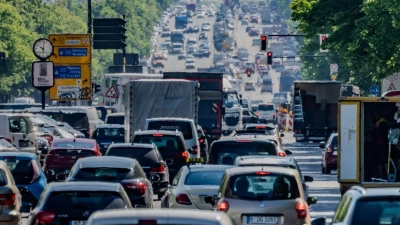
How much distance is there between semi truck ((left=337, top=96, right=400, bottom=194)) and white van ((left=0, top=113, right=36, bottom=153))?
16.3 meters

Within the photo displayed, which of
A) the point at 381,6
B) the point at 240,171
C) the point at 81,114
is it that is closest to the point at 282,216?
the point at 240,171

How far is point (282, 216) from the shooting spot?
18.6 metres

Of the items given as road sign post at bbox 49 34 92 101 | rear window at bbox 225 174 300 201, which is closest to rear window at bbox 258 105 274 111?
road sign post at bbox 49 34 92 101

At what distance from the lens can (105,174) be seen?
2334cm

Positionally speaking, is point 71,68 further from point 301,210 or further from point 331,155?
point 301,210

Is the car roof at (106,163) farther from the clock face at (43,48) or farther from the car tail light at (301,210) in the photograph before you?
the clock face at (43,48)

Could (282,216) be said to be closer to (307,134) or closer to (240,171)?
(240,171)

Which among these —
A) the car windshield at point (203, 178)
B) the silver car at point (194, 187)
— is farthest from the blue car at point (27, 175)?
the car windshield at point (203, 178)

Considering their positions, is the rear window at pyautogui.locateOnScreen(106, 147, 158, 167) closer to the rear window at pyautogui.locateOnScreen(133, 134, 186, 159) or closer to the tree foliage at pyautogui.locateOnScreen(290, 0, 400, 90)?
the rear window at pyautogui.locateOnScreen(133, 134, 186, 159)

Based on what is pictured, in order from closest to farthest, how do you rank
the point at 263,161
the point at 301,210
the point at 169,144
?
1. the point at 301,210
2. the point at 263,161
3. the point at 169,144

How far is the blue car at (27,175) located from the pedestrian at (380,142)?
580 cm

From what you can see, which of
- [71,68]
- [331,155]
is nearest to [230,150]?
[331,155]

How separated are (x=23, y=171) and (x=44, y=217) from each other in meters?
9.22

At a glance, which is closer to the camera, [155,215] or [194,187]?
[155,215]
